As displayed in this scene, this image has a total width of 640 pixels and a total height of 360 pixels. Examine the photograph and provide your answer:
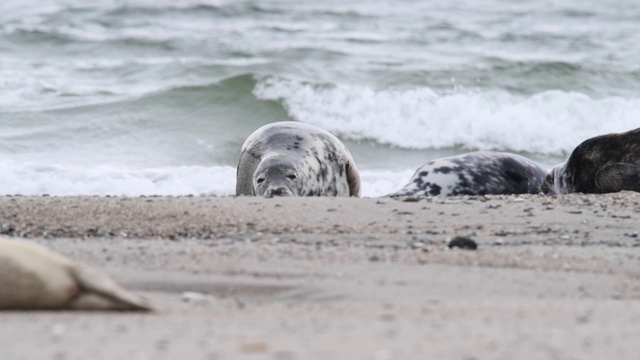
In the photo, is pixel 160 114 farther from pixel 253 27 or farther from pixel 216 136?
pixel 253 27

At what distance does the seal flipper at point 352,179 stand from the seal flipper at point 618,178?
1.86 metres

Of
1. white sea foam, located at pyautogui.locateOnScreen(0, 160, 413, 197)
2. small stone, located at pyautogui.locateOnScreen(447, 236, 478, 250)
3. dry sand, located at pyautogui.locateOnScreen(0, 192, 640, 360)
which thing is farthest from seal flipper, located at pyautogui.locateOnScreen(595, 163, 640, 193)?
small stone, located at pyautogui.locateOnScreen(447, 236, 478, 250)

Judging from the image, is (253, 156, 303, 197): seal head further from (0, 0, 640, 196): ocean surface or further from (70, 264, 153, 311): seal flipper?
(70, 264, 153, 311): seal flipper

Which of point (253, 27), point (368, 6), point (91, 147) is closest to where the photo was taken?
point (91, 147)

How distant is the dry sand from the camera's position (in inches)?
116

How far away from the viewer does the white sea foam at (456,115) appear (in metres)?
13.5

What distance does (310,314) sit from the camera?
11.2ft

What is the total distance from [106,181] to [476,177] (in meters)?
3.41

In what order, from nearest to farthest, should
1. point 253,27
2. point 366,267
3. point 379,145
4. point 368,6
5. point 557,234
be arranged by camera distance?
point 366,267, point 557,234, point 379,145, point 253,27, point 368,6

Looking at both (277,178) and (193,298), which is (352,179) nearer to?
(277,178)

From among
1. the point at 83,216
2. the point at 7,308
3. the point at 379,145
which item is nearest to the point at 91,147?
the point at 379,145

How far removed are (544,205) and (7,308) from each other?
3.54 m

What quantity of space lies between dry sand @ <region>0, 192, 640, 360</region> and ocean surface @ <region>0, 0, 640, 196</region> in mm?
3952

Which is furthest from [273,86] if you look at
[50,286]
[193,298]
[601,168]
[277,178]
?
[50,286]
